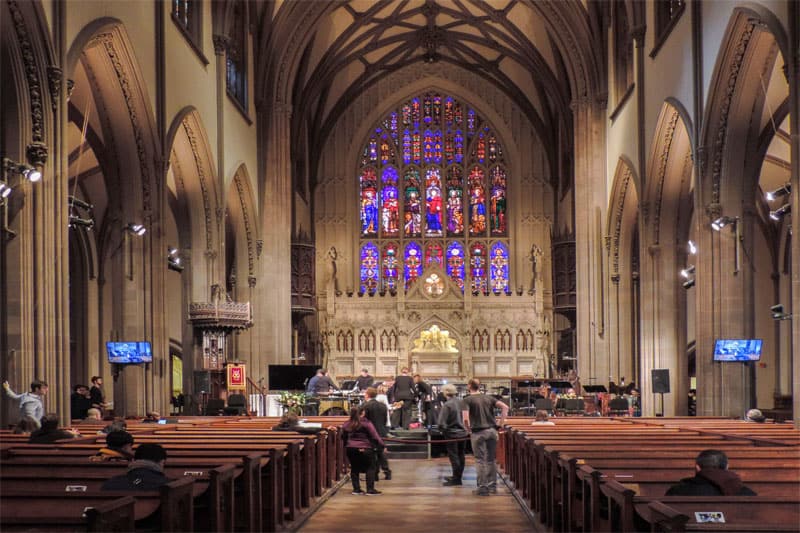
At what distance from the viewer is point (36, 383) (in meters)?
13.2

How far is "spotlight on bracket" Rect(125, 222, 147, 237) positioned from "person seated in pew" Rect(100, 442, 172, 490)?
43.2ft

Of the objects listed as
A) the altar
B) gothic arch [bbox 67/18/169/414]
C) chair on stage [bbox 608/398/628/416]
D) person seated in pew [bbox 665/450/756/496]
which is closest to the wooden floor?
person seated in pew [bbox 665/450/756/496]

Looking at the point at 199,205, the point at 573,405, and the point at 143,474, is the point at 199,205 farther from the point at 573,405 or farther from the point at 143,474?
the point at 143,474

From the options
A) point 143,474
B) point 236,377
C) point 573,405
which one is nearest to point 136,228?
point 236,377

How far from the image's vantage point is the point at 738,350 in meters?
17.9

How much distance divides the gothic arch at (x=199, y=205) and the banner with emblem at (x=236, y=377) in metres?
1.94

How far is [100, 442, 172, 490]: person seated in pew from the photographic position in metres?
6.76

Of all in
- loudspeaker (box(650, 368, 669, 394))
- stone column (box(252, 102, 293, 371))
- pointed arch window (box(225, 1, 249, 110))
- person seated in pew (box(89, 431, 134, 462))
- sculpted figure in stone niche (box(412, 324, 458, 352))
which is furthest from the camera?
sculpted figure in stone niche (box(412, 324, 458, 352))

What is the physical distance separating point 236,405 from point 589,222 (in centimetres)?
1345

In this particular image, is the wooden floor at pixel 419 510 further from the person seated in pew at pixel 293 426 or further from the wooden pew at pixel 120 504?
the wooden pew at pixel 120 504

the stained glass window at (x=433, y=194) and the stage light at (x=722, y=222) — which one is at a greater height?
the stained glass window at (x=433, y=194)

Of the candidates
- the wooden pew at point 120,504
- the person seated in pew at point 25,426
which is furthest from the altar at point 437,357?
the wooden pew at point 120,504

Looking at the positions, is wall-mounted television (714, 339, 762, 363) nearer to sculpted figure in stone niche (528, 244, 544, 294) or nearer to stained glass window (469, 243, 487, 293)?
sculpted figure in stone niche (528, 244, 544, 294)

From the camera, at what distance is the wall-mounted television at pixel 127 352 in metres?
18.7
